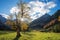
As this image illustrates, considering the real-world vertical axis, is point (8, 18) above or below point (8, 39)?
above

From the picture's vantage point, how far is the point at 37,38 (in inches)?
1115

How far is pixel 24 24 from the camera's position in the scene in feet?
92.2

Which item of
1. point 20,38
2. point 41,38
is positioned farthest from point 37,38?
point 20,38

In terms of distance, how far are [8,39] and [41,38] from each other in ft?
20.8

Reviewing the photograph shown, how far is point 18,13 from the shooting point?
91.8 feet

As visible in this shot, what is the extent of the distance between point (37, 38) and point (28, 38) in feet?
5.89

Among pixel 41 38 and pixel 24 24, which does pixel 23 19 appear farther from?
pixel 41 38

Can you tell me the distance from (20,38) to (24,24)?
2839mm

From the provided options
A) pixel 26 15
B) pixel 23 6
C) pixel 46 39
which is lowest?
pixel 46 39

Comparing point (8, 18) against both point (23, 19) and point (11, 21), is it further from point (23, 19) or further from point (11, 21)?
point (23, 19)

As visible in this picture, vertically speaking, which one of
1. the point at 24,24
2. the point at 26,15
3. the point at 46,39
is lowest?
the point at 46,39

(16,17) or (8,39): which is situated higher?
(16,17)

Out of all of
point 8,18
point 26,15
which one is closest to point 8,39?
point 8,18

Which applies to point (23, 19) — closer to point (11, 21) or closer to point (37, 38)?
point (11, 21)
